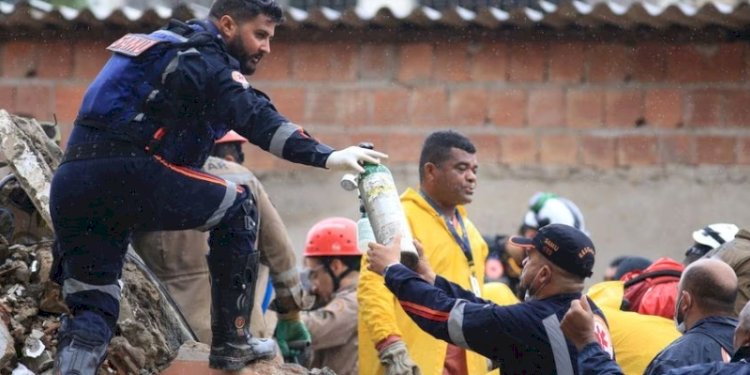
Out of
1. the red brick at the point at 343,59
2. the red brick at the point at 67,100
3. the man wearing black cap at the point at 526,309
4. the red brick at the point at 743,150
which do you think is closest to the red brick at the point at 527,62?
the red brick at the point at 343,59

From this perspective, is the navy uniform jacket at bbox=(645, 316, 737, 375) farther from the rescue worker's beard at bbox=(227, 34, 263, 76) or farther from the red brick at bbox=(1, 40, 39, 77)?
the red brick at bbox=(1, 40, 39, 77)

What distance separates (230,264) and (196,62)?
3.22 ft

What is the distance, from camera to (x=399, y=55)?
1134 centimetres

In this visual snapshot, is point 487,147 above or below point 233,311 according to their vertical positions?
above

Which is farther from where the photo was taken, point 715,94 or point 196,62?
point 715,94

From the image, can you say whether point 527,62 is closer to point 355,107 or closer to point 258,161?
point 355,107

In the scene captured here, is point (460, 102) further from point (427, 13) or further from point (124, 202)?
point (124, 202)

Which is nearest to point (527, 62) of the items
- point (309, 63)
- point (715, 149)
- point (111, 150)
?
point (715, 149)

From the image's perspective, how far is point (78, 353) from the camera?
6207mm

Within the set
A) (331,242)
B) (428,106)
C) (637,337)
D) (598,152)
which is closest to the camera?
(637,337)

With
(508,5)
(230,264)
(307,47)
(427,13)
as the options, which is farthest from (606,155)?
(508,5)

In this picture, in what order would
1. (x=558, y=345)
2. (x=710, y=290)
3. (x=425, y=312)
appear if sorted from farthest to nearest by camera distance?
(x=425, y=312)
(x=710, y=290)
(x=558, y=345)

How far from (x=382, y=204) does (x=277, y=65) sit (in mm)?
5265

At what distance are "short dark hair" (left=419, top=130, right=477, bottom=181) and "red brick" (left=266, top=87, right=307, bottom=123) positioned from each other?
11.4ft
